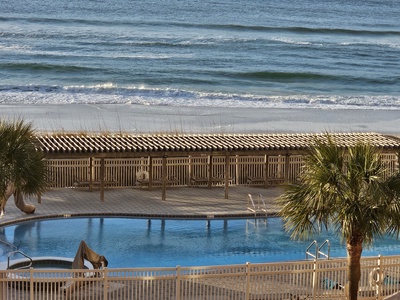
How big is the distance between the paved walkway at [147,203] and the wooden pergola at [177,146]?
0.43 m

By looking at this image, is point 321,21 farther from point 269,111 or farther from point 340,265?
point 340,265

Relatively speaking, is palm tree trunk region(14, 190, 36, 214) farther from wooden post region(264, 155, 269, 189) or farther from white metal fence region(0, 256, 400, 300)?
wooden post region(264, 155, 269, 189)

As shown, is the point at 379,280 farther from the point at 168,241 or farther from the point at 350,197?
the point at 168,241

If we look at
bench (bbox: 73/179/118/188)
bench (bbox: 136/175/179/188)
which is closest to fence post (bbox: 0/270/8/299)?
bench (bbox: 73/179/118/188)

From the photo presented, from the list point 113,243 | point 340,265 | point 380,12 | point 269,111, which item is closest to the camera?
point 340,265

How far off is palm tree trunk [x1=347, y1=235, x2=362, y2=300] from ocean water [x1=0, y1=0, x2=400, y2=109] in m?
31.5

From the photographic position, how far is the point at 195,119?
138 feet

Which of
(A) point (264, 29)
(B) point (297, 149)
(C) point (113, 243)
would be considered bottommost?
(C) point (113, 243)

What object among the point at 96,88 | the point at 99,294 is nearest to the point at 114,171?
the point at 99,294

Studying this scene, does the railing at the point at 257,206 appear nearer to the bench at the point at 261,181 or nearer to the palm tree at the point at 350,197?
the bench at the point at 261,181

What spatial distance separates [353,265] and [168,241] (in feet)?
27.2

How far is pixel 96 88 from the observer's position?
51.7 meters

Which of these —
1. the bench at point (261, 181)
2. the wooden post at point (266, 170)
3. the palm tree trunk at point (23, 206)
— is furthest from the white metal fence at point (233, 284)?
the bench at point (261, 181)

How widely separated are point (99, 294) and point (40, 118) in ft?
79.8
